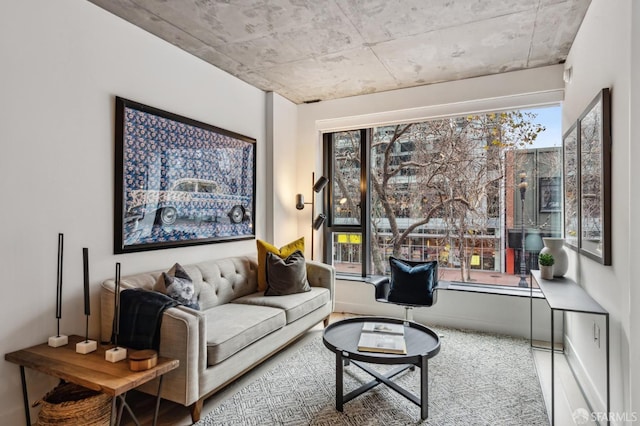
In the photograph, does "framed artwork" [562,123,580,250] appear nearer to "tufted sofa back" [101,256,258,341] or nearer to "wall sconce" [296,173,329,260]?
"wall sconce" [296,173,329,260]

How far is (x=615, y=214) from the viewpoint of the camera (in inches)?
80.1

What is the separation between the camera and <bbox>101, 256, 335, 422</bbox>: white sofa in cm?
213

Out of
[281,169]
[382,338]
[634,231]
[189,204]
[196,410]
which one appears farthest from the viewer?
[281,169]

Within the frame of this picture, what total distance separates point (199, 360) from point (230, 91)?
2.74 meters

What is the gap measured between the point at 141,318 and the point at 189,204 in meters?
1.28

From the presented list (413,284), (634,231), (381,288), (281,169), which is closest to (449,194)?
(413,284)

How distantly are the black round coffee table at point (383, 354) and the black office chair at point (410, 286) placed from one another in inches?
27.4

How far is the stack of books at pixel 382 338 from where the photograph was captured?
2.25 metres

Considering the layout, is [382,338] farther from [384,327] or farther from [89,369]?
[89,369]

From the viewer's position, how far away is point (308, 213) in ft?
15.8

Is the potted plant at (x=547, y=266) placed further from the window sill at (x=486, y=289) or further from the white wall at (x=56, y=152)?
the white wall at (x=56, y=152)

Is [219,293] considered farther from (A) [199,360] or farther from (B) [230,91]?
(B) [230,91]

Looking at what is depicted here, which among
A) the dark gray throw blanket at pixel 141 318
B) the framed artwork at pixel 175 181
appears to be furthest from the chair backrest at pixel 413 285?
the dark gray throw blanket at pixel 141 318

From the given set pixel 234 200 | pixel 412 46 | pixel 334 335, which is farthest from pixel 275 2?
pixel 334 335
